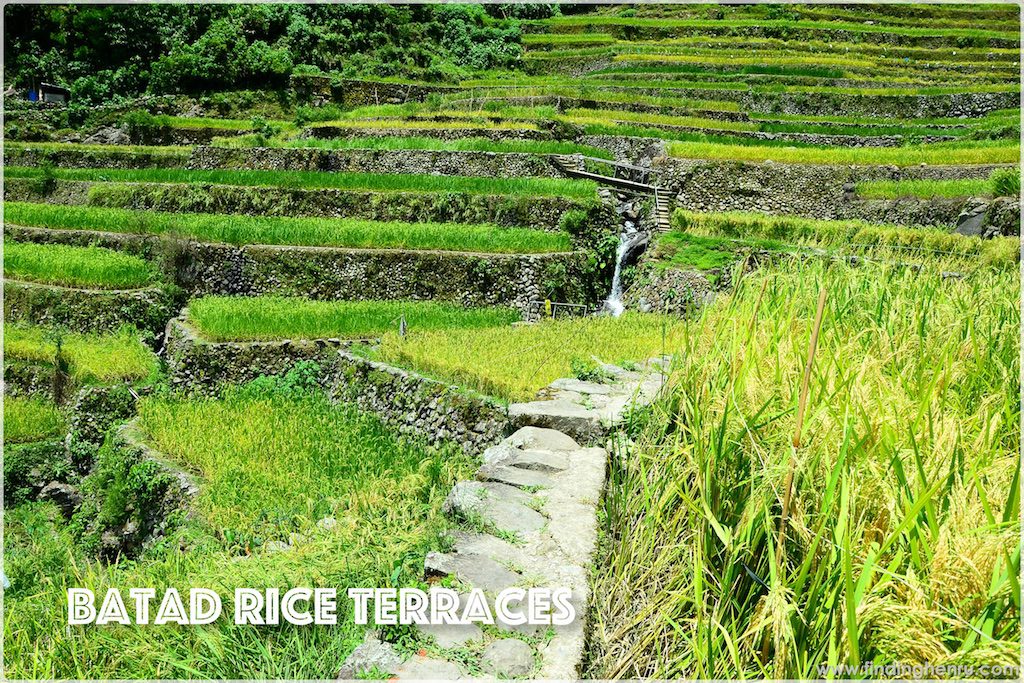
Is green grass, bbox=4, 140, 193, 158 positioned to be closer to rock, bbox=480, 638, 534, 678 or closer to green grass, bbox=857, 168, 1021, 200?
green grass, bbox=857, 168, 1021, 200

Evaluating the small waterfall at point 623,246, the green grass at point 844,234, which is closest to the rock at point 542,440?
the green grass at point 844,234

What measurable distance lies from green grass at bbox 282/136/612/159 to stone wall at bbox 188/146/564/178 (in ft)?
0.91

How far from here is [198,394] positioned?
9531 millimetres

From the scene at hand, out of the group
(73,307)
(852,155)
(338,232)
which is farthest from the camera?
(852,155)

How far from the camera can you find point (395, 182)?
49.3 feet

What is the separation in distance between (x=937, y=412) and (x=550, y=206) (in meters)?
11.2

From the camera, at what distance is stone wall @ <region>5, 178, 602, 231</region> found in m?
13.9

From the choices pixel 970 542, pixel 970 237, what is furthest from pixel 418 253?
pixel 970 542

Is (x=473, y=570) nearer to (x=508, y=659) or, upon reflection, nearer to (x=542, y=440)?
(x=508, y=659)

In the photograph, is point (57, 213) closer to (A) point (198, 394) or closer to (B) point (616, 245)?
(A) point (198, 394)

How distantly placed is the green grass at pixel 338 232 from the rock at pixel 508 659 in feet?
34.9

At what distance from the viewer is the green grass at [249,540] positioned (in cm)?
314

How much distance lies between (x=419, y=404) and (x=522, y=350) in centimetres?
120

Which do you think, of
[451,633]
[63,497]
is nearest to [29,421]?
[63,497]
